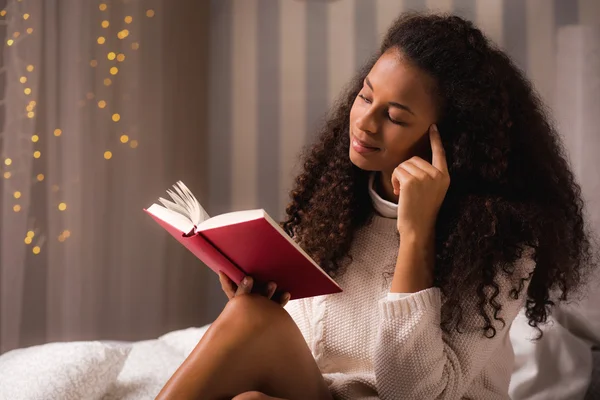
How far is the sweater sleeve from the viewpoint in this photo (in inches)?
49.2

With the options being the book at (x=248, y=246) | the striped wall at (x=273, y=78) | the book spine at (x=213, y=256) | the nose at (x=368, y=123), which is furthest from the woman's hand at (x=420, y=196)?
the striped wall at (x=273, y=78)

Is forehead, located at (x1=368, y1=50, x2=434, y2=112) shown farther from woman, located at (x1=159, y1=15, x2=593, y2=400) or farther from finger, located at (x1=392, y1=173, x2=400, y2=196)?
finger, located at (x1=392, y1=173, x2=400, y2=196)

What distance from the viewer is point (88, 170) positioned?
97.8 inches

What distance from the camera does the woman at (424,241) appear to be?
1247mm

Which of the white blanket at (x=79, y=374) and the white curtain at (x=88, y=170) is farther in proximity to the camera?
the white curtain at (x=88, y=170)

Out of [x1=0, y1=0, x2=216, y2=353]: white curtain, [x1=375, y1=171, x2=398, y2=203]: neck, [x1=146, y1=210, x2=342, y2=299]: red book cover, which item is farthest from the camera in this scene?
[x1=0, y1=0, x2=216, y2=353]: white curtain

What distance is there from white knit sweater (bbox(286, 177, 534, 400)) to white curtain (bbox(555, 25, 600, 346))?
27.9 inches

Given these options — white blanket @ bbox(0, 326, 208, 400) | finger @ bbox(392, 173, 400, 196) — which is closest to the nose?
finger @ bbox(392, 173, 400, 196)

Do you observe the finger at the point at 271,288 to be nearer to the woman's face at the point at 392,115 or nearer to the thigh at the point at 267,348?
the thigh at the point at 267,348

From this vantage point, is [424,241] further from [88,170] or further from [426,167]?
[88,170]

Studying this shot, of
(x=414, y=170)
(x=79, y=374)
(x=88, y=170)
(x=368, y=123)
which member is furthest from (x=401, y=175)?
(x=88, y=170)

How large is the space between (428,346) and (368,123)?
44 centimetres

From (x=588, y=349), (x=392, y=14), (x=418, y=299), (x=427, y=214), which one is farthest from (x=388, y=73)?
(x=392, y=14)

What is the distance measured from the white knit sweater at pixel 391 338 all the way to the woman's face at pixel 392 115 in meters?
0.16
